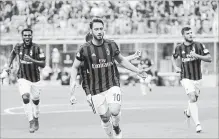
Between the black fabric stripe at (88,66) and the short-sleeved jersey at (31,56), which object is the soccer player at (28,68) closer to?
the short-sleeved jersey at (31,56)

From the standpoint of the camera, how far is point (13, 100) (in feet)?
74.2

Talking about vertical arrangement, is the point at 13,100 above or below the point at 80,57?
below

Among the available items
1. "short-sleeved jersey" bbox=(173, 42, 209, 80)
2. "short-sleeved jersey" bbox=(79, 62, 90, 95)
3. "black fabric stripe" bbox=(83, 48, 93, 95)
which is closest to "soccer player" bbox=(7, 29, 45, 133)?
"short-sleeved jersey" bbox=(173, 42, 209, 80)

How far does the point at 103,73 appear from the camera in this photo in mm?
9336

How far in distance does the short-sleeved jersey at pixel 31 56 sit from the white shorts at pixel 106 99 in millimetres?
4020

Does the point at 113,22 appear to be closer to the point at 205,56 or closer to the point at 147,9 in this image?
the point at 147,9

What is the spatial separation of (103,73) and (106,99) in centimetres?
44

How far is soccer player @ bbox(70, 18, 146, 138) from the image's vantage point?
30.2 ft

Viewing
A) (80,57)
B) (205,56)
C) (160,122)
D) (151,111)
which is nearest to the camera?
(80,57)

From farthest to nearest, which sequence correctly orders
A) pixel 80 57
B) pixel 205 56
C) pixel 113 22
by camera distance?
pixel 113 22 → pixel 205 56 → pixel 80 57

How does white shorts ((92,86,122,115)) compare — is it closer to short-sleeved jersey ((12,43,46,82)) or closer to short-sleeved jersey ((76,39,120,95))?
short-sleeved jersey ((76,39,120,95))

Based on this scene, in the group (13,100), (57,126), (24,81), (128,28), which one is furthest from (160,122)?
(128,28)

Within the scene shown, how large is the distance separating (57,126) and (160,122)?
2.55 meters

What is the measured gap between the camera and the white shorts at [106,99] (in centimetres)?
938
